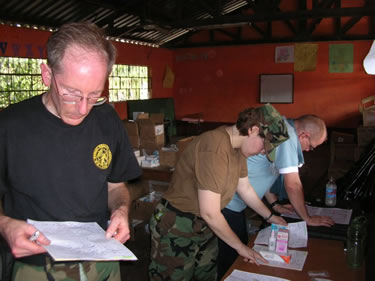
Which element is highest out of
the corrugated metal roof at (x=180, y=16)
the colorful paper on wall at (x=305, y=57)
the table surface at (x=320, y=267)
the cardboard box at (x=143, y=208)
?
the corrugated metal roof at (x=180, y=16)

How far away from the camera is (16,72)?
6738 millimetres

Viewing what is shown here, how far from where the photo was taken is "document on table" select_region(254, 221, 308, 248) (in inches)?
80.8

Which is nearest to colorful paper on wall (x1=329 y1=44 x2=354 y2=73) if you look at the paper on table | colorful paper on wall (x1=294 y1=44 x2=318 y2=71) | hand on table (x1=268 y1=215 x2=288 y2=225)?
colorful paper on wall (x1=294 y1=44 x2=318 y2=71)

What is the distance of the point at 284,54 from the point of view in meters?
10.5

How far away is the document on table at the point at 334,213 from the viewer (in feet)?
7.69

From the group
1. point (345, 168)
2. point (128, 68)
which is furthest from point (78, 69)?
point (128, 68)

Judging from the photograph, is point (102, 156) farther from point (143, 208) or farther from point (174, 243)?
point (143, 208)

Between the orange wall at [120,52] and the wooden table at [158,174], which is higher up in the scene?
the orange wall at [120,52]

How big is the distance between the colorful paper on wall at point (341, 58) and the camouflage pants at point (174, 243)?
361 inches

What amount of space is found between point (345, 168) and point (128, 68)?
6.57 m

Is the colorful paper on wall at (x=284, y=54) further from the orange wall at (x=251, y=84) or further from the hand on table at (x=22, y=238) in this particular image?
the hand on table at (x=22, y=238)

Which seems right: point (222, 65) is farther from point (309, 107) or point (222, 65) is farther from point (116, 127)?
point (116, 127)

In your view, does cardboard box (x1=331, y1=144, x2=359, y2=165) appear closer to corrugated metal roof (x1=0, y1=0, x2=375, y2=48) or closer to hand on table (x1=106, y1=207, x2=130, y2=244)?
corrugated metal roof (x1=0, y1=0, x2=375, y2=48)

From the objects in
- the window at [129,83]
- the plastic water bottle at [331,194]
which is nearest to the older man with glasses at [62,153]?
the plastic water bottle at [331,194]
